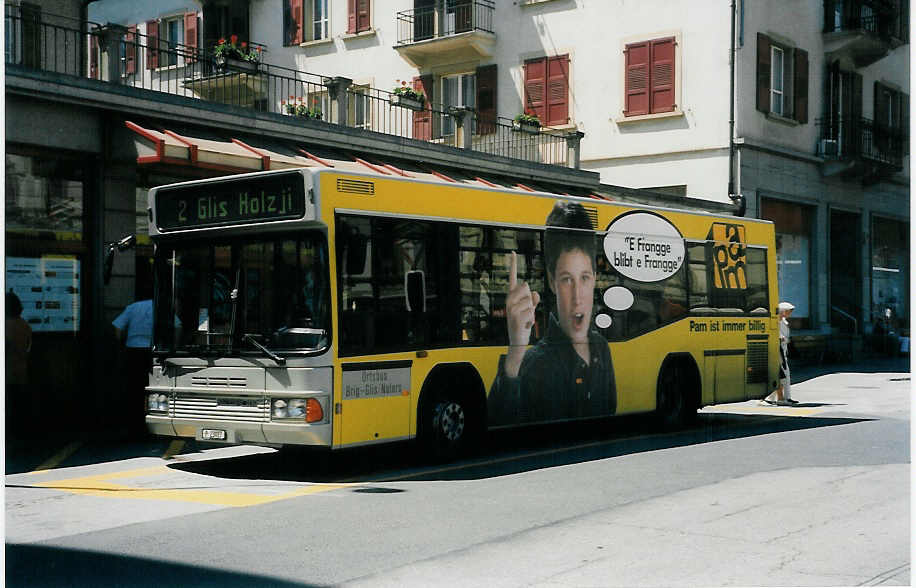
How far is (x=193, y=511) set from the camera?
8859 millimetres

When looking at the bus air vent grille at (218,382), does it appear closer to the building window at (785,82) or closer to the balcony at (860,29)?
the building window at (785,82)

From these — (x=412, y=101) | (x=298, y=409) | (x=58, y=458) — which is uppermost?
(x=412, y=101)

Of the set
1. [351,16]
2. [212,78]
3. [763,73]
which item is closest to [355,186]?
[212,78]

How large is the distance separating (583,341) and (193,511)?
18.2ft

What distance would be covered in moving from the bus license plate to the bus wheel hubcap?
6.86ft

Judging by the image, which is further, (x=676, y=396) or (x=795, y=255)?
(x=795, y=255)

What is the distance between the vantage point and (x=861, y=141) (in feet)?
105

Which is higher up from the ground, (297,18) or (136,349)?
(297,18)

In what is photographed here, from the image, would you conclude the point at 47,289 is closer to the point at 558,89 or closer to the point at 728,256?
the point at 728,256

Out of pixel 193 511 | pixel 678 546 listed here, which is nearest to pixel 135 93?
pixel 193 511

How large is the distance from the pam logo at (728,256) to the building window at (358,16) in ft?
59.3

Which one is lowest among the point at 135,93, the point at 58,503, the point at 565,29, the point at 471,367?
the point at 58,503

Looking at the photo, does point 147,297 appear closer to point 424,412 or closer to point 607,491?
point 424,412

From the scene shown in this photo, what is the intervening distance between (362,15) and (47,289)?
729 inches
